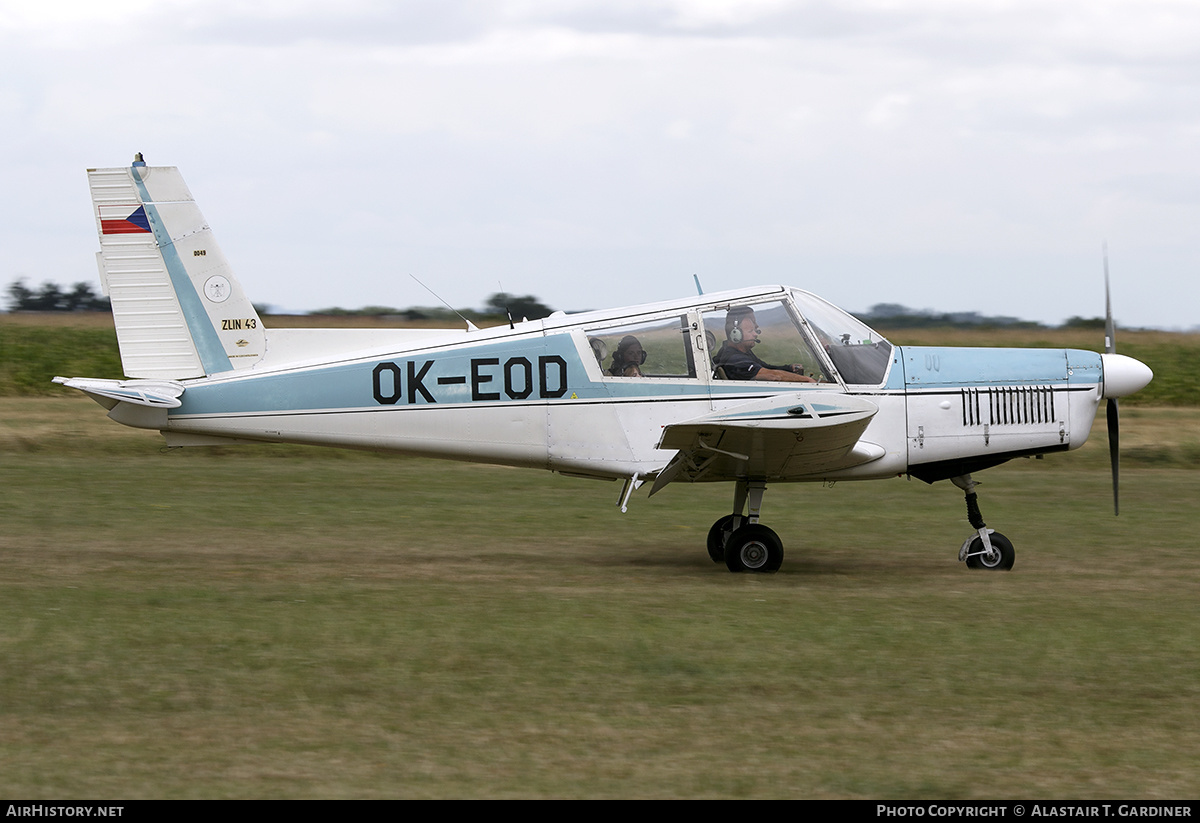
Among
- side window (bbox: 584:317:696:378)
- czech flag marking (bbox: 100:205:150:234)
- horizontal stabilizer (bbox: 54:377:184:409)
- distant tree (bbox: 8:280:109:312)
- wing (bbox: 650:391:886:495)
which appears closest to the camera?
wing (bbox: 650:391:886:495)

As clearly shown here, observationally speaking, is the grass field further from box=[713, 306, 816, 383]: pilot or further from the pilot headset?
the pilot headset

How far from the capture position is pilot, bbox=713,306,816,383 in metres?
10.0

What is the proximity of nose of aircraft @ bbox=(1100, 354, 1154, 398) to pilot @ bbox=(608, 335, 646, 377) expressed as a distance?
12.3 feet

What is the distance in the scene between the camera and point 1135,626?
26.1 ft

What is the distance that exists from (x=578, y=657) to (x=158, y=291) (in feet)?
17.9

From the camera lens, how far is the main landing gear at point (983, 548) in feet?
33.5

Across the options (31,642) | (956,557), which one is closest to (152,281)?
(31,642)

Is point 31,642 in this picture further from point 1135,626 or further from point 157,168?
point 1135,626

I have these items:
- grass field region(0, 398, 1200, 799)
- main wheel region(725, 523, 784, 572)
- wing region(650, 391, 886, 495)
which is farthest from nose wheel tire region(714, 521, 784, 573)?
wing region(650, 391, 886, 495)

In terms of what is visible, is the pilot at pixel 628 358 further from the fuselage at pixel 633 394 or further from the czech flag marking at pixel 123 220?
the czech flag marking at pixel 123 220

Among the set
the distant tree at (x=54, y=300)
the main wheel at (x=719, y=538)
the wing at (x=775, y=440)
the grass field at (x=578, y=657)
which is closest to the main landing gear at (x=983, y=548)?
the grass field at (x=578, y=657)

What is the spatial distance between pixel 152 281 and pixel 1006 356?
23.2ft

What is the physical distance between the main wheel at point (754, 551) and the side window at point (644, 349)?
1365 millimetres

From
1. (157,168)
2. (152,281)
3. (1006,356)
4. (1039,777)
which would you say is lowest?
(1039,777)
